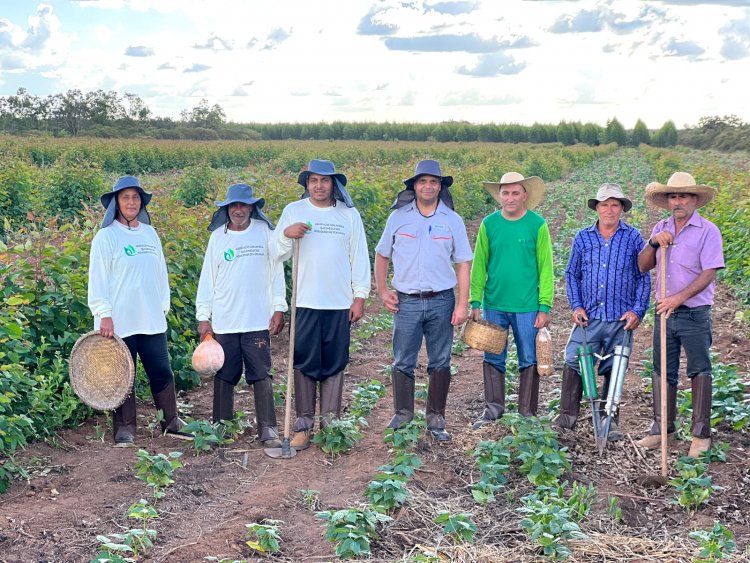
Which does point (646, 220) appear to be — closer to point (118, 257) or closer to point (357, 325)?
point (357, 325)

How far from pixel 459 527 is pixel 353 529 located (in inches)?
23.0

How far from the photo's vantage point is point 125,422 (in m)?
6.57

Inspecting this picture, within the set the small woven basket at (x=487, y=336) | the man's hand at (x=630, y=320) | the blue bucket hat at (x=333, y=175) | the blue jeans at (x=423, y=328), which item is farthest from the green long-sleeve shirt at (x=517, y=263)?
the blue bucket hat at (x=333, y=175)

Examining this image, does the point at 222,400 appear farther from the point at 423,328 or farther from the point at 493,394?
the point at 493,394

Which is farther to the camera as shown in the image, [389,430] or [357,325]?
[357,325]

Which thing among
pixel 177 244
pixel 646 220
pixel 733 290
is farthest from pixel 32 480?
pixel 646 220

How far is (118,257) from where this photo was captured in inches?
248

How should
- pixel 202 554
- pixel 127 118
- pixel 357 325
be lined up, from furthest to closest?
pixel 127 118, pixel 357 325, pixel 202 554

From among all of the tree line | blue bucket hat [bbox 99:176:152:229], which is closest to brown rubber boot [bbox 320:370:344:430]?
blue bucket hat [bbox 99:176:152:229]

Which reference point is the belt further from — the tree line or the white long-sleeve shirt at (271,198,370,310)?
the tree line

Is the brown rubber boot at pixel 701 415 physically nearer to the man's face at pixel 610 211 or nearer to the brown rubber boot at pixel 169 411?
the man's face at pixel 610 211

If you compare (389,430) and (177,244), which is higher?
(177,244)

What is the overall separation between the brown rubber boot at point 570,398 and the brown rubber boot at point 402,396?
45.3 inches

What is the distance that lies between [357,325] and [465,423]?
13.5 feet
